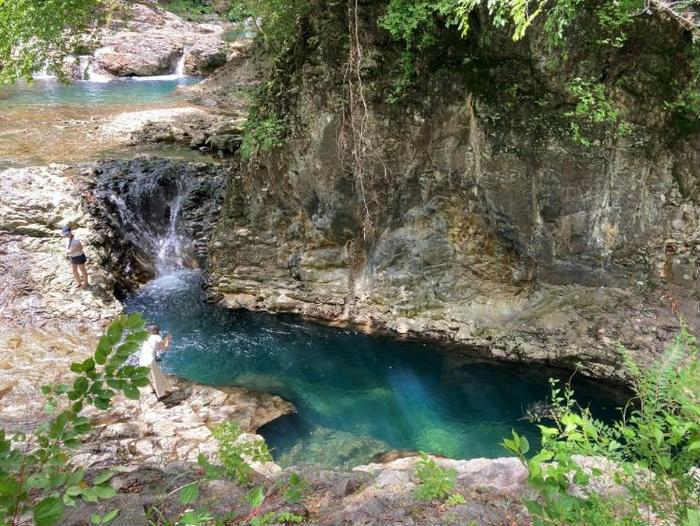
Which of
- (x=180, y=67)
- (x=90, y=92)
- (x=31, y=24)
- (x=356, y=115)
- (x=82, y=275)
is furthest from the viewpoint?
(x=180, y=67)

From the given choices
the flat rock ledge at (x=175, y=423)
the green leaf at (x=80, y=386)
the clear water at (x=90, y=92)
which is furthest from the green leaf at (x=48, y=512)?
the clear water at (x=90, y=92)

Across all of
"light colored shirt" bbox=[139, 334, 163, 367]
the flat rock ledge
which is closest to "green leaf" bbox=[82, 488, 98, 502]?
the flat rock ledge

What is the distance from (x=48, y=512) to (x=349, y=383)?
280 inches

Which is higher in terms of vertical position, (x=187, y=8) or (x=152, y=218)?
(x=187, y=8)

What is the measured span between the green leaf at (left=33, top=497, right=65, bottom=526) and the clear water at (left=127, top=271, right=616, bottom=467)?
5.45 metres

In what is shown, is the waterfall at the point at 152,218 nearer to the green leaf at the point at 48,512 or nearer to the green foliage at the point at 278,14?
the green foliage at the point at 278,14

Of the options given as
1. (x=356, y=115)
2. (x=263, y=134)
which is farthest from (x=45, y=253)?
Result: (x=356, y=115)

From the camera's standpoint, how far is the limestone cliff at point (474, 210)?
282 inches

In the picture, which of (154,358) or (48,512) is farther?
(154,358)

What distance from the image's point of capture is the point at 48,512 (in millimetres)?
1306

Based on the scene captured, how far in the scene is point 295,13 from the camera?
908 centimetres

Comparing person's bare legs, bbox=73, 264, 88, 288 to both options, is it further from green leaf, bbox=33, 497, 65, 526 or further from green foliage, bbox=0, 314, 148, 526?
green leaf, bbox=33, 497, 65, 526

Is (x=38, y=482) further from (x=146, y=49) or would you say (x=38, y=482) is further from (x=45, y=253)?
(x=146, y=49)

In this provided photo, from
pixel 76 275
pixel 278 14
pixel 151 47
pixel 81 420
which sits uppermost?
pixel 151 47
